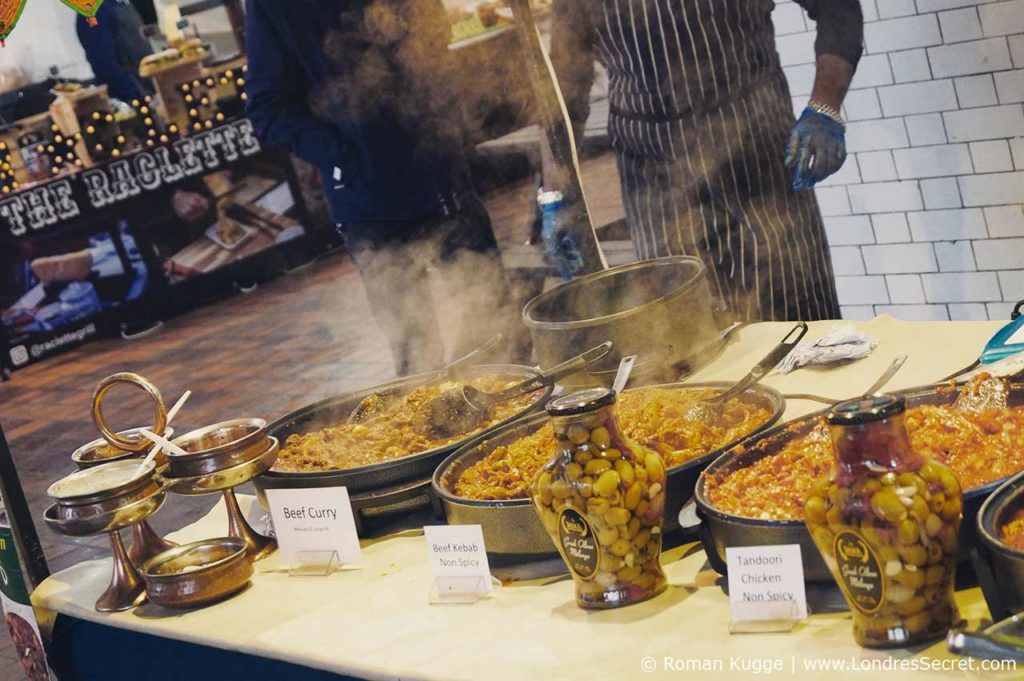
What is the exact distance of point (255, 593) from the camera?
2.00 metres

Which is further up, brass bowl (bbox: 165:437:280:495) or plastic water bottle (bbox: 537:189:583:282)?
plastic water bottle (bbox: 537:189:583:282)

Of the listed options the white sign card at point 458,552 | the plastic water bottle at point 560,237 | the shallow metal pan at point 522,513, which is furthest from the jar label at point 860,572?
the plastic water bottle at point 560,237

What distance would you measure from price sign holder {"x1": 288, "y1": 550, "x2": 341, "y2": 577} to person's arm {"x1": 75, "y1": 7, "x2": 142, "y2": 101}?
809 cm

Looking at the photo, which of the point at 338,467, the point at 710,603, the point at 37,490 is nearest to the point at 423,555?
the point at 338,467

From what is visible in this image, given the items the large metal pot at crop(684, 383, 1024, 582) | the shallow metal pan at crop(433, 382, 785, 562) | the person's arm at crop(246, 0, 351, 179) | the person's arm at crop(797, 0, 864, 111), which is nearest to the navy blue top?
the person's arm at crop(246, 0, 351, 179)

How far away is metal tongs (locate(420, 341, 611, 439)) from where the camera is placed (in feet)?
7.23

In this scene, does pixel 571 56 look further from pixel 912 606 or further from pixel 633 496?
pixel 912 606

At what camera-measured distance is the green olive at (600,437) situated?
146 cm

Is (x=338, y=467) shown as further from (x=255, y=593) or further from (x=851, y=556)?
(x=851, y=556)

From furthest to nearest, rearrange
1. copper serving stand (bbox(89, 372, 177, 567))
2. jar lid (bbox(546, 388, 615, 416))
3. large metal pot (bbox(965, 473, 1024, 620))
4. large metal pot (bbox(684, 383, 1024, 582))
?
copper serving stand (bbox(89, 372, 177, 567))
jar lid (bbox(546, 388, 615, 416))
large metal pot (bbox(684, 383, 1024, 582))
large metal pot (bbox(965, 473, 1024, 620))

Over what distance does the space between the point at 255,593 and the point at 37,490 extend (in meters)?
4.40

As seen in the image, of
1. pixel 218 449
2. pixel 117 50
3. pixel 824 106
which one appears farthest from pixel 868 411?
pixel 117 50

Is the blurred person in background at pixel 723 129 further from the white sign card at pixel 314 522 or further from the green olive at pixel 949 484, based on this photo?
the green olive at pixel 949 484

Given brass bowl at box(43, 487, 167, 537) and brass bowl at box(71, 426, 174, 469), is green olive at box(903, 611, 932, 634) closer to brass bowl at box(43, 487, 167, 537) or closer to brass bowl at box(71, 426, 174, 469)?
brass bowl at box(43, 487, 167, 537)
